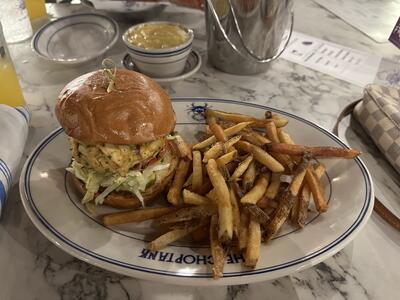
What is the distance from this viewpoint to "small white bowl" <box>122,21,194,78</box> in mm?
1944

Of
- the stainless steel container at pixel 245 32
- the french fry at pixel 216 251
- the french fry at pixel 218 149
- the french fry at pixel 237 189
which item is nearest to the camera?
the french fry at pixel 216 251

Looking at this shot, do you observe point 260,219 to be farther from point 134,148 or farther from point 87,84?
point 87,84

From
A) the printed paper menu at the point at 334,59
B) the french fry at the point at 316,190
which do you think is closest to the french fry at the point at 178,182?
the french fry at the point at 316,190

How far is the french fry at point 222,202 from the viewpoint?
42.5 inches

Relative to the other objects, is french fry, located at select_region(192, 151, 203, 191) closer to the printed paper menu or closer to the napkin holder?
the napkin holder

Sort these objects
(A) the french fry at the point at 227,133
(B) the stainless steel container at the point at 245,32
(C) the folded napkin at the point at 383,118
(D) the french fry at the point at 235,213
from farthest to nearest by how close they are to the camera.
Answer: (B) the stainless steel container at the point at 245,32 < (C) the folded napkin at the point at 383,118 < (A) the french fry at the point at 227,133 < (D) the french fry at the point at 235,213

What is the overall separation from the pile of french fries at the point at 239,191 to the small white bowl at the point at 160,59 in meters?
0.61

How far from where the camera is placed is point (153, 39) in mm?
2059

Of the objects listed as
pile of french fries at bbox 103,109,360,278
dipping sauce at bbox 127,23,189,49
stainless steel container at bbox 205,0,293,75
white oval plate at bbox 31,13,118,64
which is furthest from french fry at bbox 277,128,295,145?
white oval plate at bbox 31,13,118,64

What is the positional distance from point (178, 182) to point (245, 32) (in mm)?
1031

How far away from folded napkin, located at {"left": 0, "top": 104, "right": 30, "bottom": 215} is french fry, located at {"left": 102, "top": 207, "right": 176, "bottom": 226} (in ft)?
1.22

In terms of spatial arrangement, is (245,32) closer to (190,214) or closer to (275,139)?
Result: (275,139)

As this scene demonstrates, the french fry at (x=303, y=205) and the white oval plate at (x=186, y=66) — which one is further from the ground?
the french fry at (x=303, y=205)

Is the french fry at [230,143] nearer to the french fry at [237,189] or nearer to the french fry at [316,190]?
the french fry at [237,189]
